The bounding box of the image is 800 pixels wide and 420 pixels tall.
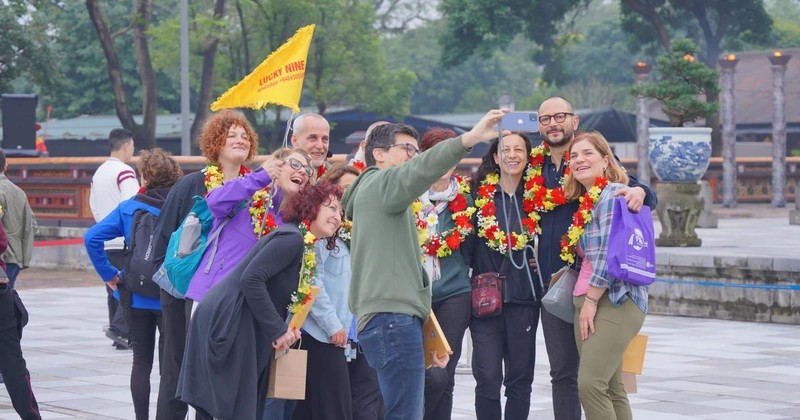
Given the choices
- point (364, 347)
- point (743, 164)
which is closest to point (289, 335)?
point (364, 347)

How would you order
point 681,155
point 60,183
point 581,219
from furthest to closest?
point 60,183, point 681,155, point 581,219

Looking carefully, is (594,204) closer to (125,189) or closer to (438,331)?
(438,331)

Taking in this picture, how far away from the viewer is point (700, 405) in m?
9.18

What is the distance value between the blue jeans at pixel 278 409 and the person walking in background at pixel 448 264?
71 centimetres

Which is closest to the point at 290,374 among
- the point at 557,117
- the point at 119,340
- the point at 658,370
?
the point at 557,117

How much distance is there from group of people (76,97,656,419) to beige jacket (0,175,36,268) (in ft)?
11.1

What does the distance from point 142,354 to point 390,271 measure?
247 centimetres

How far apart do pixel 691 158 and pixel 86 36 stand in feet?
115

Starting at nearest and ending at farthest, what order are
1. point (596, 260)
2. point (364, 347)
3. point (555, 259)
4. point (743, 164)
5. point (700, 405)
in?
point (364, 347) → point (596, 260) → point (555, 259) → point (700, 405) → point (743, 164)

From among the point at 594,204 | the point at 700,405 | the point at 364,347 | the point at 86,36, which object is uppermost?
the point at 86,36

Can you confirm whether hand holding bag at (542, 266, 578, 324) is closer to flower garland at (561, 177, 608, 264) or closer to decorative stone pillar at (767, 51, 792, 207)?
flower garland at (561, 177, 608, 264)

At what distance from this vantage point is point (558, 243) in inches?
278

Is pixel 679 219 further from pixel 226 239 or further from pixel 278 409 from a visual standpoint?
pixel 278 409

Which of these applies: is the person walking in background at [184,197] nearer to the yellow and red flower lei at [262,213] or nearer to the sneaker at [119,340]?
the yellow and red flower lei at [262,213]
